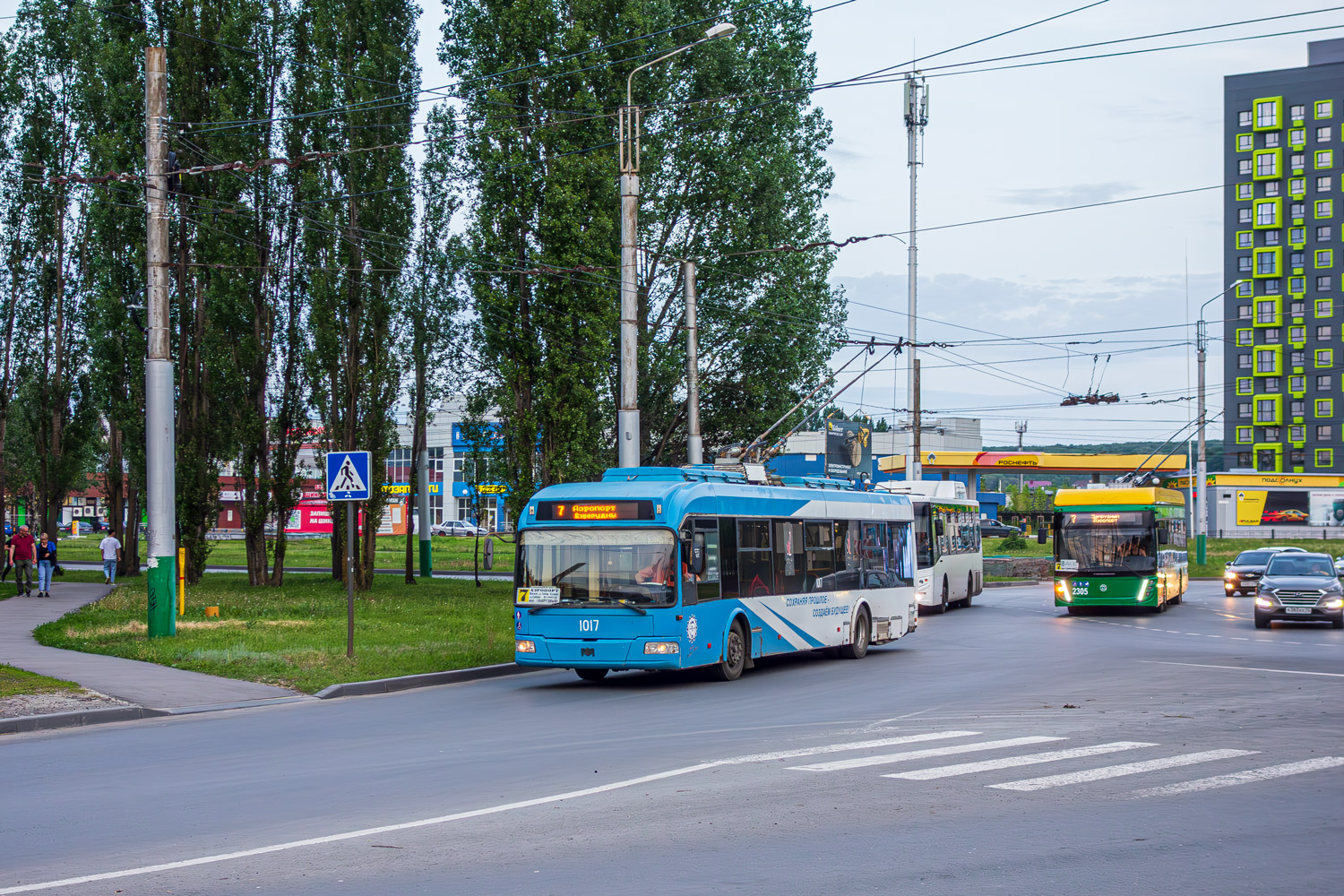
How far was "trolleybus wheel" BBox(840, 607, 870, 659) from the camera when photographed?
21953 mm

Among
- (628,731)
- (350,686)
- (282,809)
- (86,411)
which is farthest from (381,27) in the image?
(282,809)

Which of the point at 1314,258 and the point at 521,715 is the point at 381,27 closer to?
the point at 521,715

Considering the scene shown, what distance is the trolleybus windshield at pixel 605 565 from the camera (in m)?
17.0

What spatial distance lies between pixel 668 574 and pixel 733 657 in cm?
203

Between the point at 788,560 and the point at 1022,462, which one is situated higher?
the point at 1022,462

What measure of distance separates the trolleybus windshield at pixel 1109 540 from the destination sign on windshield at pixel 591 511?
18.8 m

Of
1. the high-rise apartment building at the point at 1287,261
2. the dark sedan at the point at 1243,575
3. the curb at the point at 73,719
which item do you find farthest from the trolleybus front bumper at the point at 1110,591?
the high-rise apartment building at the point at 1287,261

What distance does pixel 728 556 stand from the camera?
18.4m

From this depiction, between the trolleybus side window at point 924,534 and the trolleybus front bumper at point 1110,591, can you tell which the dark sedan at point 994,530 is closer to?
the trolleybus front bumper at point 1110,591

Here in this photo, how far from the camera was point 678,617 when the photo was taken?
16.8m

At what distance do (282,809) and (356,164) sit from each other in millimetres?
28639

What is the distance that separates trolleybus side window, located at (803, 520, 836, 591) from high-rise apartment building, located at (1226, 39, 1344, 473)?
4174 inches

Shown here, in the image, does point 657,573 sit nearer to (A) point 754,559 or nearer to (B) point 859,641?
(A) point 754,559

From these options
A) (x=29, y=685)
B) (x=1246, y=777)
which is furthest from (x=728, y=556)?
(x=1246, y=777)
